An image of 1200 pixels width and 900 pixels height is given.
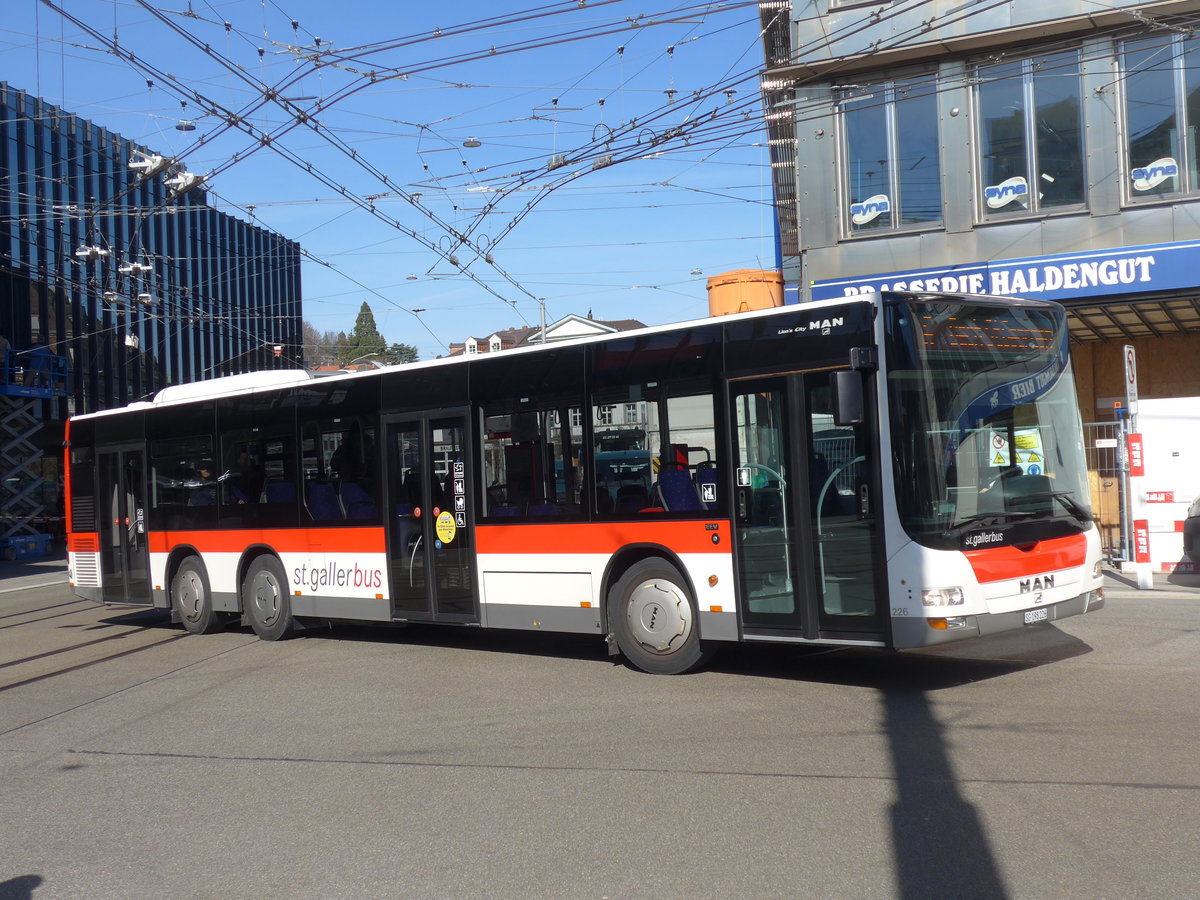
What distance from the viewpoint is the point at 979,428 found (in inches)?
329

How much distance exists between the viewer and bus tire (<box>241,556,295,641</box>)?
1314cm

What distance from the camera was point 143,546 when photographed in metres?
15.0

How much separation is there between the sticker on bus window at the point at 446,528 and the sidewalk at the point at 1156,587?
25.5 feet

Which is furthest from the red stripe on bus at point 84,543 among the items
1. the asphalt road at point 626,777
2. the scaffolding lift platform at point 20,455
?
the scaffolding lift platform at point 20,455

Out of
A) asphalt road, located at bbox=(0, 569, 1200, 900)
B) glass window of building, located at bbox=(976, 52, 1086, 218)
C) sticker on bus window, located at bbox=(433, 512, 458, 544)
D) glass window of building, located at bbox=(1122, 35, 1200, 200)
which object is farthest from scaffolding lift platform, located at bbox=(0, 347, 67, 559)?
glass window of building, located at bbox=(1122, 35, 1200, 200)

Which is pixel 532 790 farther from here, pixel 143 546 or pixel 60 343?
pixel 60 343

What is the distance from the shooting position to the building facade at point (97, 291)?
3428 cm

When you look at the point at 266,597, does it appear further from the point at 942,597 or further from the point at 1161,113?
the point at 1161,113

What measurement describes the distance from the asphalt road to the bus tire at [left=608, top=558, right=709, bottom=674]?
0.18m

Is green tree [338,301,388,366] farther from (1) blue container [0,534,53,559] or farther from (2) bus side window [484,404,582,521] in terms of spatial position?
(2) bus side window [484,404,582,521]

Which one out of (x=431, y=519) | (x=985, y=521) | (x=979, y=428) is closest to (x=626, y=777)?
(x=985, y=521)

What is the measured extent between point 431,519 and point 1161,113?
43.4 feet

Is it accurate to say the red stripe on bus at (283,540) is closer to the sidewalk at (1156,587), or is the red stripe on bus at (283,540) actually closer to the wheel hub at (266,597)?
the wheel hub at (266,597)

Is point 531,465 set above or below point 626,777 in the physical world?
above
